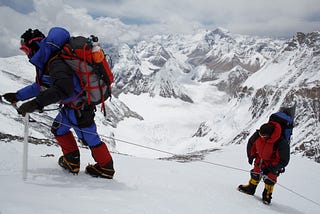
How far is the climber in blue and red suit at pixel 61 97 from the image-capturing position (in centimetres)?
450

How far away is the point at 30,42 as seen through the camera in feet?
16.0

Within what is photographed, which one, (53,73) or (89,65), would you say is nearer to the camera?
(53,73)

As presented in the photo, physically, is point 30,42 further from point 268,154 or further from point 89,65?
point 268,154

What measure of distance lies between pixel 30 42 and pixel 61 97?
127 cm

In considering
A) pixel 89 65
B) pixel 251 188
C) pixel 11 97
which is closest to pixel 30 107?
pixel 11 97

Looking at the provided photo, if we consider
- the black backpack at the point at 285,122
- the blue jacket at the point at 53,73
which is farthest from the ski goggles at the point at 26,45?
the black backpack at the point at 285,122

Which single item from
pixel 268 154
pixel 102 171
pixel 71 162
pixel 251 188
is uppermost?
pixel 268 154

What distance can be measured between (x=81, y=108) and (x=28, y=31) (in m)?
1.72

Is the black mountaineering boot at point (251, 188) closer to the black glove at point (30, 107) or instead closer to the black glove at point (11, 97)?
the black glove at point (30, 107)

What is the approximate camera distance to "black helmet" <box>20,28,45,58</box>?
489cm

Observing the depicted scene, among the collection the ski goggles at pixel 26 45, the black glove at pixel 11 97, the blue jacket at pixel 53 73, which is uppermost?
the ski goggles at pixel 26 45

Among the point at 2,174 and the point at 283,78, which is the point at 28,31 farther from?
the point at 283,78

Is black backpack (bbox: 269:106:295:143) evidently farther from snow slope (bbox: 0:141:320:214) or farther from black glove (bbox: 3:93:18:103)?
black glove (bbox: 3:93:18:103)

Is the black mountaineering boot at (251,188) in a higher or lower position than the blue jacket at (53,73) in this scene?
lower
